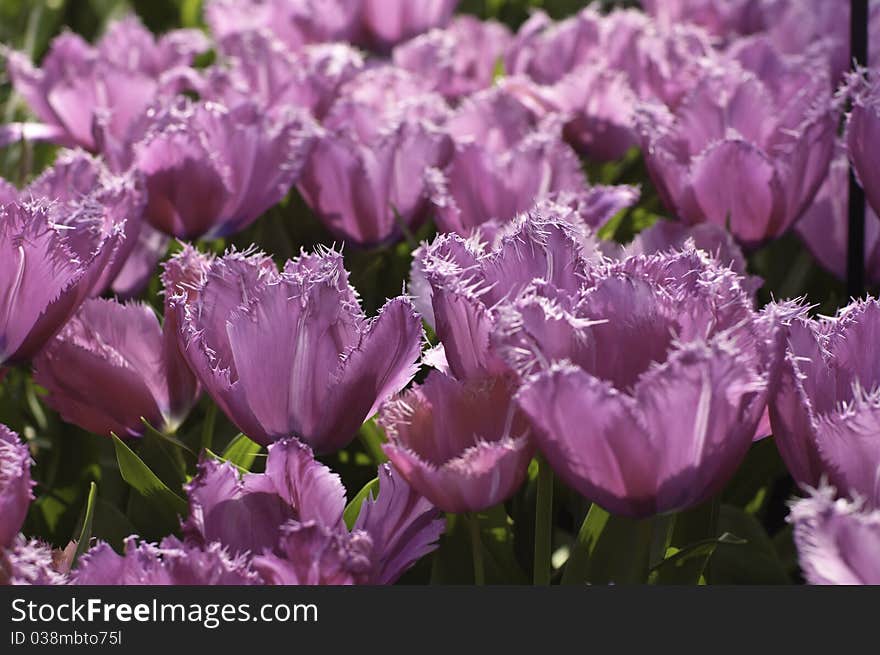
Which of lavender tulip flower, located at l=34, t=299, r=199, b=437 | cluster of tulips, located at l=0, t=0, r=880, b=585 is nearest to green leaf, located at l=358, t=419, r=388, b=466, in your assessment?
cluster of tulips, located at l=0, t=0, r=880, b=585

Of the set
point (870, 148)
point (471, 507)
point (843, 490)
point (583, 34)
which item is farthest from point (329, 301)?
point (583, 34)

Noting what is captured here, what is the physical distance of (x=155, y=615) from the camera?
53 centimetres

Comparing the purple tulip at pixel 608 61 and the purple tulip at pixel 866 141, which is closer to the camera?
the purple tulip at pixel 866 141

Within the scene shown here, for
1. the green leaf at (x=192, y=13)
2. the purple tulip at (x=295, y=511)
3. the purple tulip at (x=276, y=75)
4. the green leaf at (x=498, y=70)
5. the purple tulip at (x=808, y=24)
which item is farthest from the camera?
the green leaf at (x=192, y=13)

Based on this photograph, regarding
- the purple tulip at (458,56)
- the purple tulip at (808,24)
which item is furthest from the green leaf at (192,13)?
the purple tulip at (808,24)

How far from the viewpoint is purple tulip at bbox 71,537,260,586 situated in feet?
1.76

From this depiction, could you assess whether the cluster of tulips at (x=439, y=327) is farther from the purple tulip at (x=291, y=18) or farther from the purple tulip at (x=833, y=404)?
the purple tulip at (x=291, y=18)

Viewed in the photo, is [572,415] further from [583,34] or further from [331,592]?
[583,34]

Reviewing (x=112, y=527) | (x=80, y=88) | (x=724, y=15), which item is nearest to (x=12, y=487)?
(x=112, y=527)

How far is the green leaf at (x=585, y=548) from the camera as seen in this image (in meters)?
0.66

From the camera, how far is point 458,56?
5.13ft

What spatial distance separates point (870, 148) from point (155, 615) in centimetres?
55

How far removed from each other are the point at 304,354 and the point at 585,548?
0.18 m

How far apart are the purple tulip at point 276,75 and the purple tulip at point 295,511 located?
61cm
